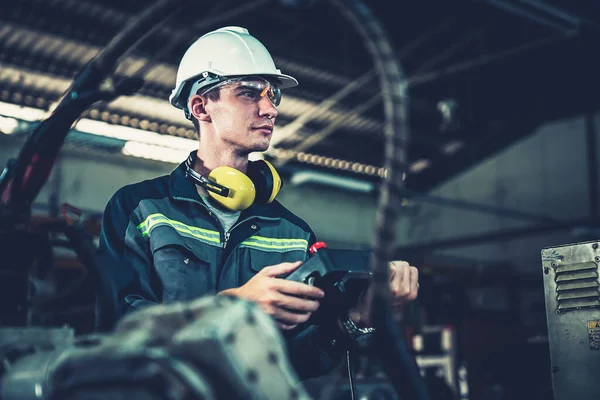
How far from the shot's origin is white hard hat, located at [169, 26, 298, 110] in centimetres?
199

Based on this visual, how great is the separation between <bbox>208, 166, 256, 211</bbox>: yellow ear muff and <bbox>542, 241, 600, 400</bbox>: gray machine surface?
2.55 ft

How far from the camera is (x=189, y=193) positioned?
1.85 m

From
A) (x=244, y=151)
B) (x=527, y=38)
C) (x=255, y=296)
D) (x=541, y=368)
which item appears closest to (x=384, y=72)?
(x=255, y=296)

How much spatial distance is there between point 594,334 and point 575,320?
0.18 ft

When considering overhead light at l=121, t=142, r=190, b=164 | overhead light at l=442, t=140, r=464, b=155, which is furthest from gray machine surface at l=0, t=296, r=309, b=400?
overhead light at l=442, t=140, r=464, b=155

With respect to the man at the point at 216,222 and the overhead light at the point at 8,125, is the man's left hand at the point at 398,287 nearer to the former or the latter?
the man at the point at 216,222

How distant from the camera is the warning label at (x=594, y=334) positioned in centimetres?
159

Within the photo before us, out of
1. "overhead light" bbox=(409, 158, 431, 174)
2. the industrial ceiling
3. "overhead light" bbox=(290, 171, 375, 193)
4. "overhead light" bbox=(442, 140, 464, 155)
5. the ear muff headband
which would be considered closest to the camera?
the ear muff headband

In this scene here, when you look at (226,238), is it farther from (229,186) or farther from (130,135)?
(130,135)

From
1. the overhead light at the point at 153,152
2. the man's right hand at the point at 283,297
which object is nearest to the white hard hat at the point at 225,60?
the man's right hand at the point at 283,297

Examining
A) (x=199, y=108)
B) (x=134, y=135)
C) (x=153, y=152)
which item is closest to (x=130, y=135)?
(x=134, y=135)

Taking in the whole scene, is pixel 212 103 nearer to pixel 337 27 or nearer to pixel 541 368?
pixel 541 368

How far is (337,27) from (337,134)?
183cm

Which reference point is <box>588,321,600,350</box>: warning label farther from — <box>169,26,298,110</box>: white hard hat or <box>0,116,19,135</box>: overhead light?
<box>0,116,19,135</box>: overhead light
